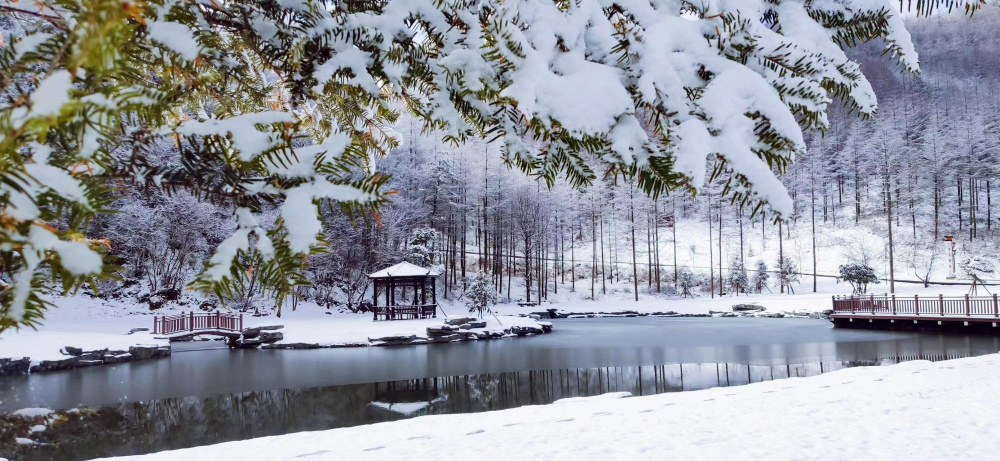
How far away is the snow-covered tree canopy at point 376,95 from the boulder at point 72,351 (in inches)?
678

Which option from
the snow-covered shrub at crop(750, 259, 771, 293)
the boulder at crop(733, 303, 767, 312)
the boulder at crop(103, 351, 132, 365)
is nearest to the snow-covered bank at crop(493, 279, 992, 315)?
the boulder at crop(733, 303, 767, 312)

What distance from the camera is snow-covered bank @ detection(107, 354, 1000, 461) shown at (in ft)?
15.8

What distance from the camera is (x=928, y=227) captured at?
45.8 m

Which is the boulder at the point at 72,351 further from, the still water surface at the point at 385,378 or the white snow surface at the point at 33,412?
the white snow surface at the point at 33,412

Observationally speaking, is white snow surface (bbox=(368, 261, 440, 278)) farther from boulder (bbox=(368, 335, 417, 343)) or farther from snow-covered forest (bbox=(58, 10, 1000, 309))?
snow-covered forest (bbox=(58, 10, 1000, 309))

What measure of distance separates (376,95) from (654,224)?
167ft

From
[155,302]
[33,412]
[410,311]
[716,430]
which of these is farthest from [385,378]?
[155,302]

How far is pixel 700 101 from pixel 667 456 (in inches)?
182

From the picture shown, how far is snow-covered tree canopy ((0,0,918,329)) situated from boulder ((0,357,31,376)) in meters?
16.5

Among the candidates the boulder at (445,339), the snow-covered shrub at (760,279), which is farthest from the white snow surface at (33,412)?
the snow-covered shrub at (760,279)

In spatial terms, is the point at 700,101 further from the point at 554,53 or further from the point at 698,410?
the point at 698,410

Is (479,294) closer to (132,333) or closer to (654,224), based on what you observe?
(132,333)

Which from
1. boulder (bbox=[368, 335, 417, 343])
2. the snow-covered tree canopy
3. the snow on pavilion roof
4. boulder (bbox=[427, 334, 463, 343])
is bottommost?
boulder (bbox=[427, 334, 463, 343])

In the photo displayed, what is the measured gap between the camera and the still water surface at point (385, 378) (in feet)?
27.7
